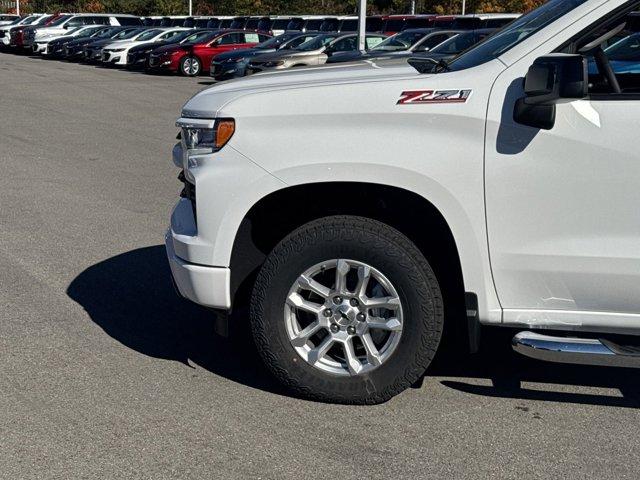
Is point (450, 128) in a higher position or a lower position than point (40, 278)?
higher

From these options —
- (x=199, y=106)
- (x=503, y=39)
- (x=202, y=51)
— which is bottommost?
(x=202, y=51)

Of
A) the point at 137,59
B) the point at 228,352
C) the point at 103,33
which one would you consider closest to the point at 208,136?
the point at 228,352

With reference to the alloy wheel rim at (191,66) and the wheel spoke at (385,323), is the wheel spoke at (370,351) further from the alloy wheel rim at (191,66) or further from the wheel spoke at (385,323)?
the alloy wheel rim at (191,66)

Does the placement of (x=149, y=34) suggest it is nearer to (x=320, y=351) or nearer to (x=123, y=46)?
(x=123, y=46)

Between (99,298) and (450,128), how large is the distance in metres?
3.04

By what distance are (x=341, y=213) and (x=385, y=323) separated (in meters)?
0.59

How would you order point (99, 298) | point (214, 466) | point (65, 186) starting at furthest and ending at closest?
point (65, 186) → point (99, 298) → point (214, 466)

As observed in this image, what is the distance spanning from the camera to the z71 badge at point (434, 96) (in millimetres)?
4551

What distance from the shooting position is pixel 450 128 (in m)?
4.56

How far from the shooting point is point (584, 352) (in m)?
4.50

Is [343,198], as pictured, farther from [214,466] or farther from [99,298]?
[99,298]

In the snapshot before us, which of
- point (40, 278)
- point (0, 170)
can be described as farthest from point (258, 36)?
point (40, 278)

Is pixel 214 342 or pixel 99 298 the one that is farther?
pixel 99 298

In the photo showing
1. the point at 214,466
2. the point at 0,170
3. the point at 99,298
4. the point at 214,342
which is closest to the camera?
the point at 214,466
